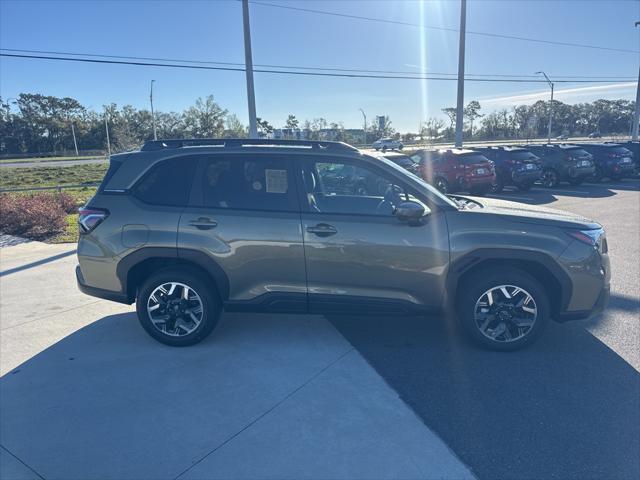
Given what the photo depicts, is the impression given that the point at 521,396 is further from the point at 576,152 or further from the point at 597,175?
the point at 597,175

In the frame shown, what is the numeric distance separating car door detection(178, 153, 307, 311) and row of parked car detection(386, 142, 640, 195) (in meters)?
10.6

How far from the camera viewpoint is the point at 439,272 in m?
3.77

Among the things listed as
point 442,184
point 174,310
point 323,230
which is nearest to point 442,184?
point 442,184

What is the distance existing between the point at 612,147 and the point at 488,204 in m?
18.9

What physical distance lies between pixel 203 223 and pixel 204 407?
1.56 metres

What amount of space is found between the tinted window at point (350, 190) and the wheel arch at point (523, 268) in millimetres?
773

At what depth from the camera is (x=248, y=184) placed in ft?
13.1

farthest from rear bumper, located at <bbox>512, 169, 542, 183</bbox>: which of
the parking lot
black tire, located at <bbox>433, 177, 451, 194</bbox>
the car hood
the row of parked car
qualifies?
the car hood

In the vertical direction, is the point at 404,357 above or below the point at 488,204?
below

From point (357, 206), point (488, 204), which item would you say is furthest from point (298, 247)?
point (488, 204)

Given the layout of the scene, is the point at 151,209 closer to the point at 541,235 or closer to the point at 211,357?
the point at 211,357

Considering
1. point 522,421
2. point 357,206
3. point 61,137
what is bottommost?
point 522,421

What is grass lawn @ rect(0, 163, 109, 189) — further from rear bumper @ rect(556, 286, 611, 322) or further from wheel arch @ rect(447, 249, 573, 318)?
rear bumper @ rect(556, 286, 611, 322)

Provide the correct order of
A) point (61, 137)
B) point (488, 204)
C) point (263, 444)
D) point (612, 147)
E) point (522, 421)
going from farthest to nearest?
point (61, 137)
point (612, 147)
point (488, 204)
point (522, 421)
point (263, 444)
